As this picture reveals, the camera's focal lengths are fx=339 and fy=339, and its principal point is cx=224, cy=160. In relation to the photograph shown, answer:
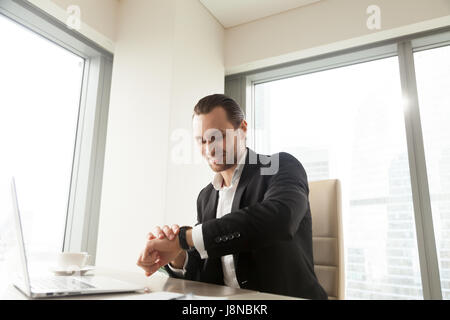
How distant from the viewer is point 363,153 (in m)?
2.30

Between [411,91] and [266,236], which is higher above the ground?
[411,91]

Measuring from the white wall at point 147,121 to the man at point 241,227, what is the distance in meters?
0.68

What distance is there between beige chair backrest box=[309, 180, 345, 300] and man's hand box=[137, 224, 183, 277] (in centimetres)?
61

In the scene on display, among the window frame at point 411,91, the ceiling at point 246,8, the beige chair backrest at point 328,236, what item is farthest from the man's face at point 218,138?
the ceiling at point 246,8

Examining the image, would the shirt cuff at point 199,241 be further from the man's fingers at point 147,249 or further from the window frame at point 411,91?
the window frame at point 411,91

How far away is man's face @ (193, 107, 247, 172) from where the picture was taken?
125 cm

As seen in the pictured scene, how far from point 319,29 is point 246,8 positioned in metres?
0.58

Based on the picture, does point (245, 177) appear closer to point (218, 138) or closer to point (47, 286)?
point (218, 138)

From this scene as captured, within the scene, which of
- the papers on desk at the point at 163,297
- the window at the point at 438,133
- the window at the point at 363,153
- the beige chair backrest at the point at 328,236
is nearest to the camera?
the papers on desk at the point at 163,297

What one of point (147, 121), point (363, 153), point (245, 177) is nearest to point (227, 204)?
point (245, 177)

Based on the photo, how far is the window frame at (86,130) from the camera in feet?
6.94

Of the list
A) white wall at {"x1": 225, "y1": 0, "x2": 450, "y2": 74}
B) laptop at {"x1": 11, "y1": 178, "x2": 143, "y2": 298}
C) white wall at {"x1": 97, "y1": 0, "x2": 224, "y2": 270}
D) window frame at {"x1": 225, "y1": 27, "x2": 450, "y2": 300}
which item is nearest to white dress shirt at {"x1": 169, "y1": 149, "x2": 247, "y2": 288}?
laptop at {"x1": 11, "y1": 178, "x2": 143, "y2": 298}

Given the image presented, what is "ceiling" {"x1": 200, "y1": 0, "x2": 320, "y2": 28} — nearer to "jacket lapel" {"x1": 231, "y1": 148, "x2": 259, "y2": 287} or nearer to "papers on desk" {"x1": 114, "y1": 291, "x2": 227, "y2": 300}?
"jacket lapel" {"x1": 231, "y1": 148, "x2": 259, "y2": 287}
